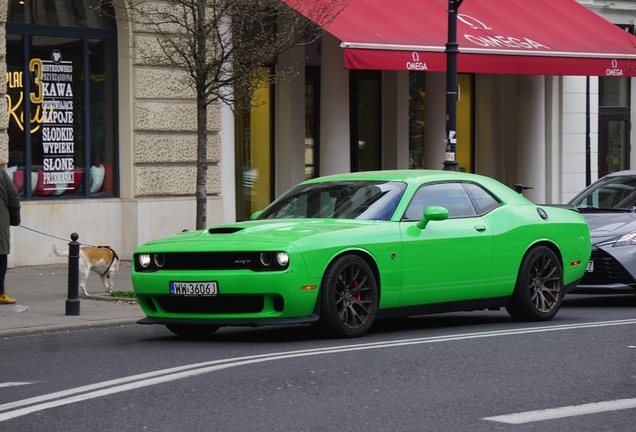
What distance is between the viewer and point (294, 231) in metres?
9.73

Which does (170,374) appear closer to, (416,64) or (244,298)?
(244,298)

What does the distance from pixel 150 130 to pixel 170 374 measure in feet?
35.8

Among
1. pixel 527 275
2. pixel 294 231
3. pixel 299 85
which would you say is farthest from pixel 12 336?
pixel 299 85

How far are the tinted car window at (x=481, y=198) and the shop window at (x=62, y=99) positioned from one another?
8.42m

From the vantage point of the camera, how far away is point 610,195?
14789mm

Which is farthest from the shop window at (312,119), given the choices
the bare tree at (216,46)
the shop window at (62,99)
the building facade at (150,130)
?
the shop window at (62,99)

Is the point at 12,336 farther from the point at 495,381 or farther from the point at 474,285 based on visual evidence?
the point at 495,381

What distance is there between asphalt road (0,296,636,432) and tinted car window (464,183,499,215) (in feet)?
3.57

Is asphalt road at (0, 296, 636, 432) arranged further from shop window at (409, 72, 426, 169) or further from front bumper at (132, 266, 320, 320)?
shop window at (409, 72, 426, 169)

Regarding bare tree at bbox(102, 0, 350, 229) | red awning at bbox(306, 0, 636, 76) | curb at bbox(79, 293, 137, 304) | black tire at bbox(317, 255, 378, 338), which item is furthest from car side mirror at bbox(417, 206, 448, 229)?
red awning at bbox(306, 0, 636, 76)

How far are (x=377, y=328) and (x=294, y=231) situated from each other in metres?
1.53

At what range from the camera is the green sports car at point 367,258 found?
9391 millimetres

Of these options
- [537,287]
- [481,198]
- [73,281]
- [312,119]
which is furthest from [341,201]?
[312,119]

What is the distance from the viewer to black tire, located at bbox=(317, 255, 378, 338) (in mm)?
9500
